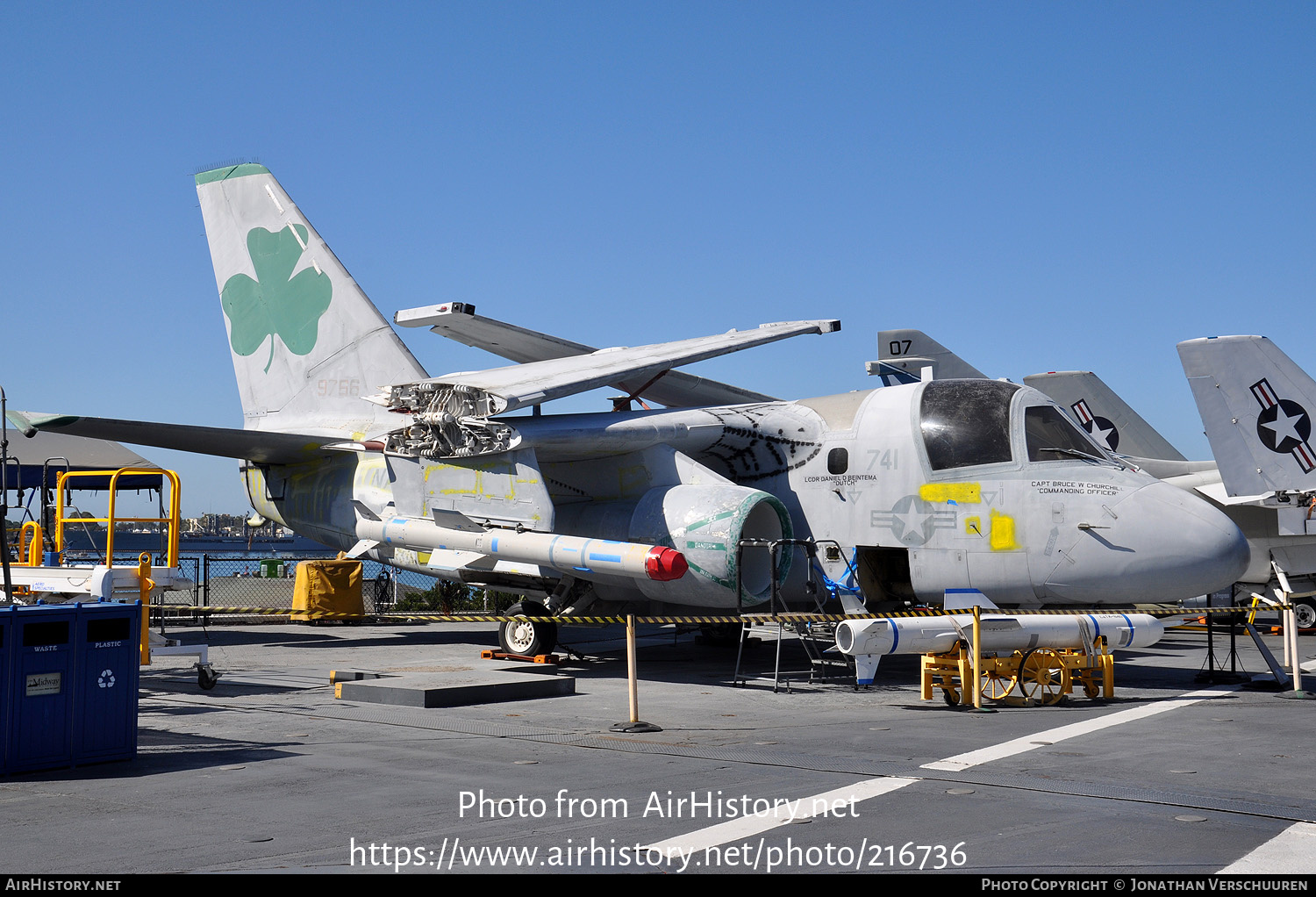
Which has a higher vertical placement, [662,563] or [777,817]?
[662,563]

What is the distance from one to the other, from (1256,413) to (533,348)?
43.7ft

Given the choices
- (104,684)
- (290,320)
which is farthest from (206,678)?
(290,320)

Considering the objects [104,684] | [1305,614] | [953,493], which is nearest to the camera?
[104,684]

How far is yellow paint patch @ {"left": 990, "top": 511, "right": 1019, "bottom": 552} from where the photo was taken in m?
13.4

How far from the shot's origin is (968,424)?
1389cm

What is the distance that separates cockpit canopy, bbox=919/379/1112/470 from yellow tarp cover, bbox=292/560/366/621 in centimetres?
1450

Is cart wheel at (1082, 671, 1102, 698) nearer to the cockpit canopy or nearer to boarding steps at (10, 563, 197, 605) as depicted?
the cockpit canopy

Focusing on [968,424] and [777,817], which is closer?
[777,817]

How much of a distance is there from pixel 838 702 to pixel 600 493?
4.98 m

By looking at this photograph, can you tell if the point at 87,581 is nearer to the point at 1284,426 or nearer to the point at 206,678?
the point at 206,678

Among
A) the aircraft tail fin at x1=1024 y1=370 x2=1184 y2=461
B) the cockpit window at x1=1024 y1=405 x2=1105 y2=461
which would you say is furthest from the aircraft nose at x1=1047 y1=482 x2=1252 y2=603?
the aircraft tail fin at x1=1024 y1=370 x2=1184 y2=461

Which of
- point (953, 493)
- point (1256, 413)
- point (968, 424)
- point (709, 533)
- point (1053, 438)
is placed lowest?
point (709, 533)

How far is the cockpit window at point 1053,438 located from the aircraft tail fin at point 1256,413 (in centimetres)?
867
